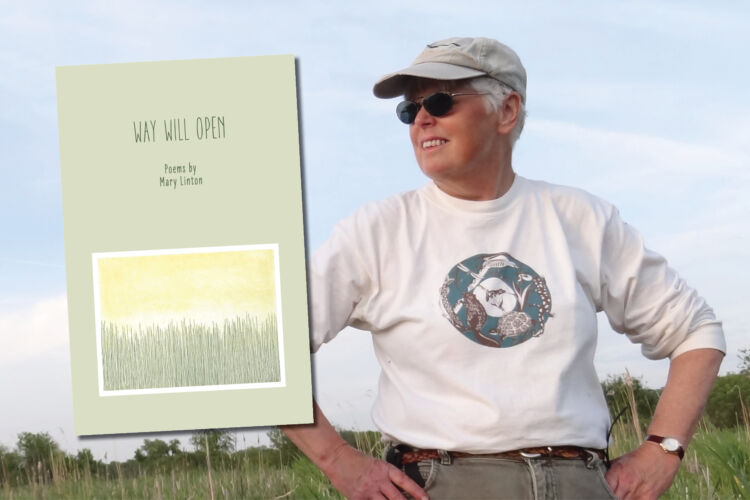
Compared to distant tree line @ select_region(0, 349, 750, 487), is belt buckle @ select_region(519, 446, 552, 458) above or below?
above

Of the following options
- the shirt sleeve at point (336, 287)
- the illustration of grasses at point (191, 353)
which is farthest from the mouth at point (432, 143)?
the illustration of grasses at point (191, 353)

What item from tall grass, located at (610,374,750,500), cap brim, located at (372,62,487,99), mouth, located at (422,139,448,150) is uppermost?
cap brim, located at (372,62,487,99)

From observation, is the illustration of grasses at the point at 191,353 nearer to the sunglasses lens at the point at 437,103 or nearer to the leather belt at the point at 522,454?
the leather belt at the point at 522,454

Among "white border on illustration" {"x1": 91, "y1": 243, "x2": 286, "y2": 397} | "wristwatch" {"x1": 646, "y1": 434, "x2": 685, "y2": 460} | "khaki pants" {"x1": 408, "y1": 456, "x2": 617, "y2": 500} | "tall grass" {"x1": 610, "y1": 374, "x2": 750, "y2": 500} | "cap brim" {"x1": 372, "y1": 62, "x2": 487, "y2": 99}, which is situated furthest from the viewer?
"tall grass" {"x1": 610, "y1": 374, "x2": 750, "y2": 500}

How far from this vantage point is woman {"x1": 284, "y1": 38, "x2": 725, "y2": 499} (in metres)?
2.49

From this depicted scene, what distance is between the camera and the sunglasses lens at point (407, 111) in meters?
2.77

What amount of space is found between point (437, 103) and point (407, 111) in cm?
12

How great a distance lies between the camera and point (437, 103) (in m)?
2.70

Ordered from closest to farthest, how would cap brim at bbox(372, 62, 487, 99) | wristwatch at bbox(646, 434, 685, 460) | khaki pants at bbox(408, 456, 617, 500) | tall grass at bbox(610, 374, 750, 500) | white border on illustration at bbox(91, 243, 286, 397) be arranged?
white border on illustration at bbox(91, 243, 286, 397)
khaki pants at bbox(408, 456, 617, 500)
cap brim at bbox(372, 62, 487, 99)
wristwatch at bbox(646, 434, 685, 460)
tall grass at bbox(610, 374, 750, 500)

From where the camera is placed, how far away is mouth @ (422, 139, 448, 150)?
271 centimetres

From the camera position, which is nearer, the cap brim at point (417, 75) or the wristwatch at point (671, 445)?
the cap brim at point (417, 75)

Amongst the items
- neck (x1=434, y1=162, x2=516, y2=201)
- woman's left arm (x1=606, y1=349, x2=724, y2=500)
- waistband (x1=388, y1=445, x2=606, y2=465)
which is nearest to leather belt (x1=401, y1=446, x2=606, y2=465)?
waistband (x1=388, y1=445, x2=606, y2=465)

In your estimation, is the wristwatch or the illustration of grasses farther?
the wristwatch

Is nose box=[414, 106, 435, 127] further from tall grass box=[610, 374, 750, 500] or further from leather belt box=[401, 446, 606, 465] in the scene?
tall grass box=[610, 374, 750, 500]
